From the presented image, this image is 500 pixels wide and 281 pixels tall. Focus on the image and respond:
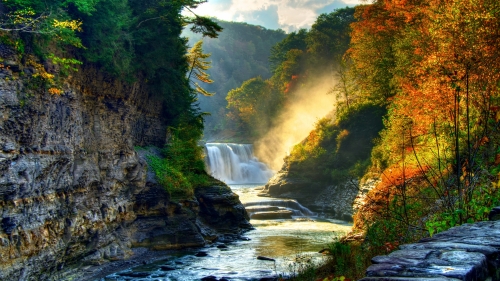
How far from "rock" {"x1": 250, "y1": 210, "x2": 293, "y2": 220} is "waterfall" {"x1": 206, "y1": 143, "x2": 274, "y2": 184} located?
59.8 feet

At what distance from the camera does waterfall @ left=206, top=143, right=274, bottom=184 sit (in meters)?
44.3

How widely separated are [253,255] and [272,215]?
391 inches

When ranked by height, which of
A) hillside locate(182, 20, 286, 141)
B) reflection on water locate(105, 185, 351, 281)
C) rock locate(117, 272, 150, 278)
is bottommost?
reflection on water locate(105, 185, 351, 281)

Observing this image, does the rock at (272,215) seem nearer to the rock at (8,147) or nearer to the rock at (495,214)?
the rock at (8,147)

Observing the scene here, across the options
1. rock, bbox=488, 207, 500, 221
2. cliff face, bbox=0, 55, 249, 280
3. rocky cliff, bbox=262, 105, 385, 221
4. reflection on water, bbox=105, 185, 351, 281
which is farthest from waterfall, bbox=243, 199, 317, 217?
rock, bbox=488, 207, 500, 221

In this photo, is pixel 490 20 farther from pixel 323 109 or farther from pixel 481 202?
pixel 323 109

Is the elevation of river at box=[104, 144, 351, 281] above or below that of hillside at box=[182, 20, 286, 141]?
below

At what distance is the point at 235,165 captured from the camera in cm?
4634

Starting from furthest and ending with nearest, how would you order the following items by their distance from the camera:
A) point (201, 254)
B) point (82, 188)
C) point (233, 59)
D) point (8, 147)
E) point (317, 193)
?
1. point (233, 59)
2. point (317, 193)
3. point (201, 254)
4. point (82, 188)
5. point (8, 147)

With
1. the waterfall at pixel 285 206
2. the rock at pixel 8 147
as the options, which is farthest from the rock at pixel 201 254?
the waterfall at pixel 285 206

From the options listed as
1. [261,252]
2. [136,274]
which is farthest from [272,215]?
[136,274]

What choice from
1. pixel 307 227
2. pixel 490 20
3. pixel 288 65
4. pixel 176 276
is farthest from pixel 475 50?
pixel 288 65

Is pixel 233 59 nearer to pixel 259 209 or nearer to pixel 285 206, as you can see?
pixel 285 206

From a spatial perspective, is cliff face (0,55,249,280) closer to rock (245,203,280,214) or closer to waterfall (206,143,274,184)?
rock (245,203,280,214)
